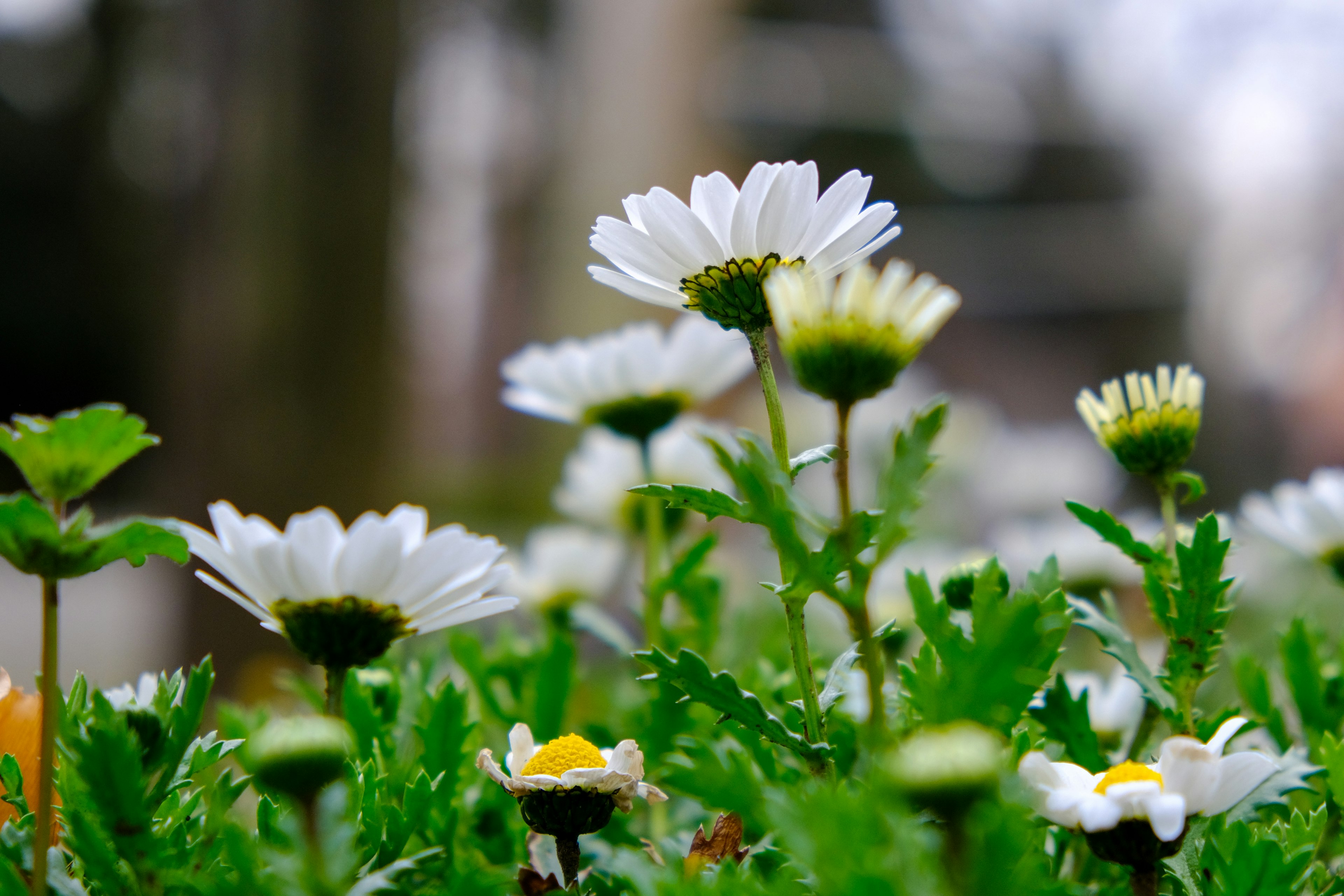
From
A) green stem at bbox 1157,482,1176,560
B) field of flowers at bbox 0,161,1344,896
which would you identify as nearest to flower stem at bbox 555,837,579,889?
field of flowers at bbox 0,161,1344,896

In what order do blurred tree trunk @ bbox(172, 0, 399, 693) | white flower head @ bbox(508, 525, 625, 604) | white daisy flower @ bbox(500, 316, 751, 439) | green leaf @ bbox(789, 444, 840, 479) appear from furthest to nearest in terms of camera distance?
blurred tree trunk @ bbox(172, 0, 399, 693) < white flower head @ bbox(508, 525, 625, 604) < white daisy flower @ bbox(500, 316, 751, 439) < green leaf @ bbox(789, 444, 840, 479)

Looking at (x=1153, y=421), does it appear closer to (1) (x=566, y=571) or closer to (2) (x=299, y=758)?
(2) (x=299, y=758)

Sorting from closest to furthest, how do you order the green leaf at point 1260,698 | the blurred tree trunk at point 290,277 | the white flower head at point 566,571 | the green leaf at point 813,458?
1. the green leaf at point 813,458
2. the green leaf at point 1260,698
3. the white flower head at point 566,571
4. the blurred tree trunk at point 290,277

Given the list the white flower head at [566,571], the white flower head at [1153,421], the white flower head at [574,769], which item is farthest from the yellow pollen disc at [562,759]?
the white flower head at [566,571]

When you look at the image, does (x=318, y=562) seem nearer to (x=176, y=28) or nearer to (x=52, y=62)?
(x=176, y=28)

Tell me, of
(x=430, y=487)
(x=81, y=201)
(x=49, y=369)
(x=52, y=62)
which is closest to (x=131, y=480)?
(x=49, y=369)

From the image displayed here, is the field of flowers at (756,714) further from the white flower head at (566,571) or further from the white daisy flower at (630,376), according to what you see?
the white flower head at (566,571)

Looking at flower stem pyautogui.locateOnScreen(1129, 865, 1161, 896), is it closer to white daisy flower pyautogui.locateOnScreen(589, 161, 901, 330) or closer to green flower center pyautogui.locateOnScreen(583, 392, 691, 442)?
white daisy flower pyautogui.locateOnScreen(589, 161, 901, 330)
